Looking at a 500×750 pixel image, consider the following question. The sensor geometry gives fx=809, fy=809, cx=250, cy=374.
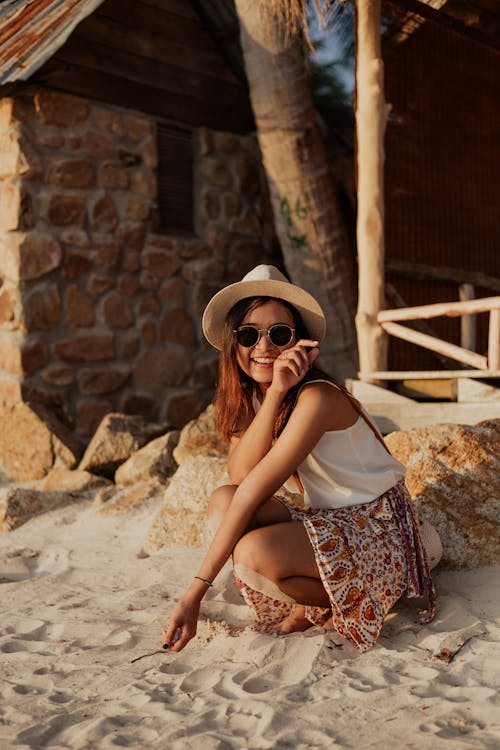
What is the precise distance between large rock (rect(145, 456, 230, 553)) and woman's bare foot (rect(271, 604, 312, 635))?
3.48 feet

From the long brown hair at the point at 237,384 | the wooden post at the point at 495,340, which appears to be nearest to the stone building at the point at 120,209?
the wooden post at the point at 495,340

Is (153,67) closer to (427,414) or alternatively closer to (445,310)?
(445,310)

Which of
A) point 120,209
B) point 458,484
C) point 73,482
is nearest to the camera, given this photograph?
point 458,484

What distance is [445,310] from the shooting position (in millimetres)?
5352

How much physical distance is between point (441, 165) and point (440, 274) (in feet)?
3.11

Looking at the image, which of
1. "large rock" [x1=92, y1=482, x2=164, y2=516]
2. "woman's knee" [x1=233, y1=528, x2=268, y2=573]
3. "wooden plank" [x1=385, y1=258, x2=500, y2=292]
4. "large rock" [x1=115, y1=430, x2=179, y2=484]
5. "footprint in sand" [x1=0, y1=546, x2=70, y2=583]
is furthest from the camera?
"wooden plank" [x1=385, y1=258, x2=500, y2=292]

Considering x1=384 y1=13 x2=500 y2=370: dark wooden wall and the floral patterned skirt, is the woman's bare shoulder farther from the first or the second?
x1=384 y1=13 x2=500 y2=370: dark wooden wall

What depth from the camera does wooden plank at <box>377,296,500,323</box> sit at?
5148mm

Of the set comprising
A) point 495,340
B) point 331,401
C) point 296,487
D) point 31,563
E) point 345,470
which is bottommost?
point 31,563

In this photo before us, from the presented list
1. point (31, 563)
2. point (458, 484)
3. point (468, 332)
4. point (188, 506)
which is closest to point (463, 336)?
point (468, 332)

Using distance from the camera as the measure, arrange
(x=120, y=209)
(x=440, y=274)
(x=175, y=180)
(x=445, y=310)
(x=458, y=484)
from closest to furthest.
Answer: (x=458, y=484), (x=445, y=310), (x=440, y=274), (x=120, y=209), (x=175, y=180)

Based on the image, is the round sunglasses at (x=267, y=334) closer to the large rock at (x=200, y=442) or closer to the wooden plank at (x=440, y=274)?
the large rock at (x=200, y=442)

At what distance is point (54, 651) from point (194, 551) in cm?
115

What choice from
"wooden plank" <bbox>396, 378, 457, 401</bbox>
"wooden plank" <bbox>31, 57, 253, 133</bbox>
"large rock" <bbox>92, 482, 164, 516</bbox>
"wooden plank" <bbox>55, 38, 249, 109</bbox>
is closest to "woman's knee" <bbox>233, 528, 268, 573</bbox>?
"large rock" <bbox>92, 482, 164, 516</bbox>
